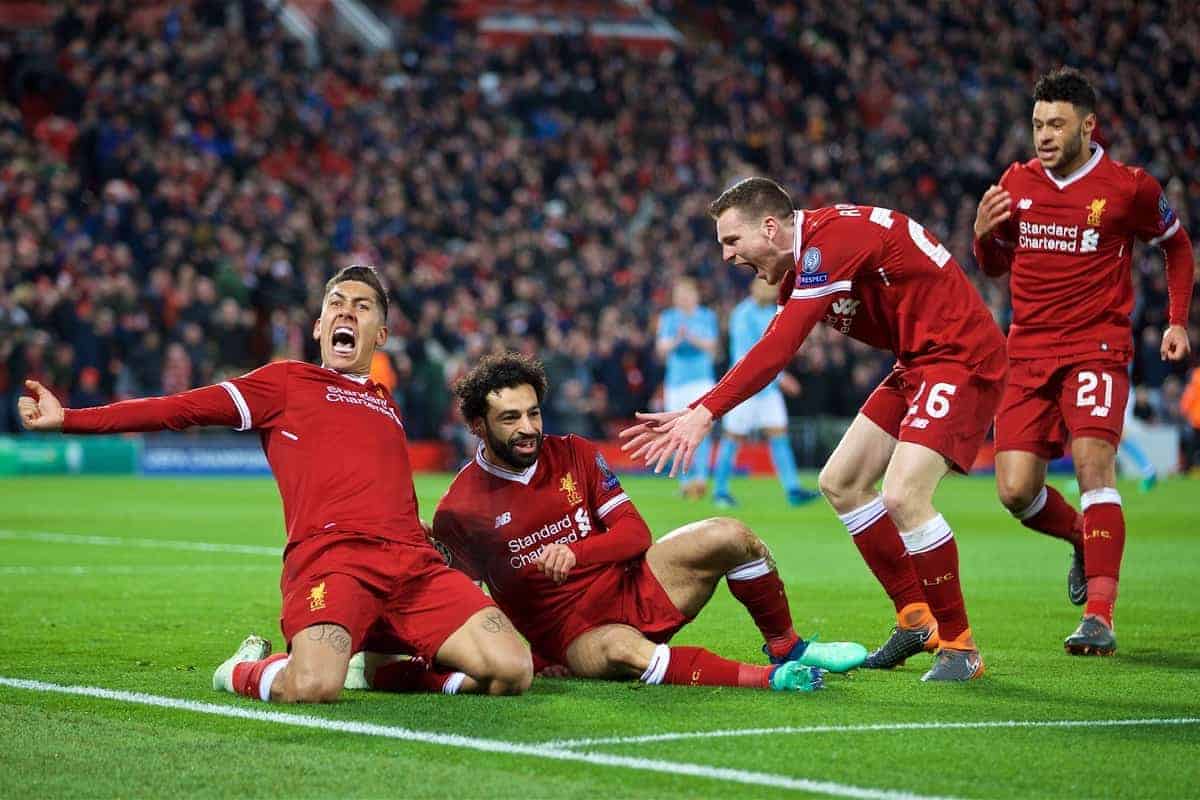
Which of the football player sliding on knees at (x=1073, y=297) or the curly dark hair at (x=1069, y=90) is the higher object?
the curly dark hair at (x=1069, y=90)

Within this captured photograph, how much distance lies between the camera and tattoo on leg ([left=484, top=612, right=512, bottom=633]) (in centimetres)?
635

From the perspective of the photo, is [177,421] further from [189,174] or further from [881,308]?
[189,174]

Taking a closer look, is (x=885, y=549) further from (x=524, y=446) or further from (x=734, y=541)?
(x=524, y=446)

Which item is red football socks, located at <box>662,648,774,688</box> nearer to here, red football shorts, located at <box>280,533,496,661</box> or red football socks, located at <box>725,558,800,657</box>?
red football socks, located at <box>725,558,800,657</box>

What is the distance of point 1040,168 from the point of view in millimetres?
8344

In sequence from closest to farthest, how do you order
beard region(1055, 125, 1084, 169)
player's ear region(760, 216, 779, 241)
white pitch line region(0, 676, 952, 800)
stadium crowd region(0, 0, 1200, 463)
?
white pitch line region(0, 676, 952, 800), player's ear region(760, 216, 779, 241), beard region(1055, 125, 1084, 169), stadium crowd region(0, 0, 1200, 463)

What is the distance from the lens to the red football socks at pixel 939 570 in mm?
6973

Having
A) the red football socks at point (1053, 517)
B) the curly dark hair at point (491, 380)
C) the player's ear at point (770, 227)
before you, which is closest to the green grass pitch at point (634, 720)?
the red football socks at point (1053, 517)

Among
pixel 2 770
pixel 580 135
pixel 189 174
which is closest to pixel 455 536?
pixel 2 770

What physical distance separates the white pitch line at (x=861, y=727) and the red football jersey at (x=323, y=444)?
61.2 inches

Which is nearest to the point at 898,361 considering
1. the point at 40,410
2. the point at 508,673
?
the point at 508,673

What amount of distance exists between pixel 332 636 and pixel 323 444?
2.63ft

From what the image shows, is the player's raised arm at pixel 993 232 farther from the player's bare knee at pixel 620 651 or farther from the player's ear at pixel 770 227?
the player's bare knee at pixel 620 651

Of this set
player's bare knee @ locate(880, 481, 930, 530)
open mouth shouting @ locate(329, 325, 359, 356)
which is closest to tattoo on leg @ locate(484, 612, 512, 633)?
open mouth shouting @ locate(329, 325, 359, 356)
